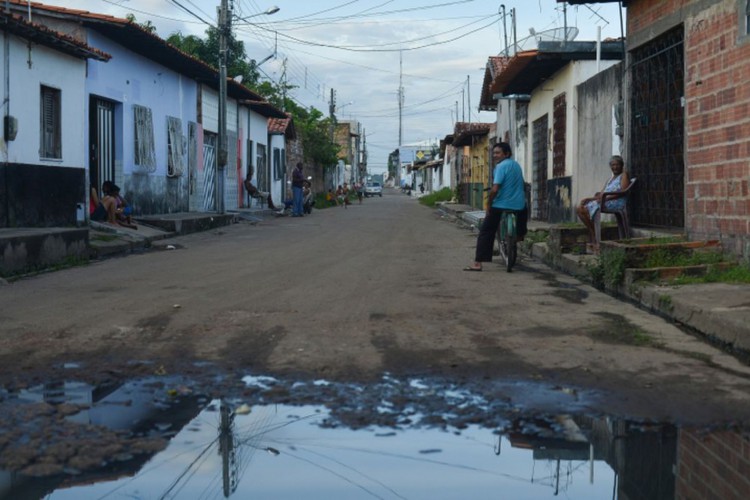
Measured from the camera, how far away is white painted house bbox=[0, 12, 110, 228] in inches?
539

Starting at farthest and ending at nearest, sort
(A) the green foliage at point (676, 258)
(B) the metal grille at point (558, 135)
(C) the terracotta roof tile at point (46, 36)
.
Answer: (B) the metal grille at point (558, 135), (C) the terracotta roof tile at point (46, 36), (A) the green foliage at point (676, 258)

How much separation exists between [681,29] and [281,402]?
8.71 m

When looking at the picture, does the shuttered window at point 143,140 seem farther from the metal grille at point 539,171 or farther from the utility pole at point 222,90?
the metal grille at point 539,171

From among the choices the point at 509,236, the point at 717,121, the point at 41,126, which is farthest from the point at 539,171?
the point at 717,121

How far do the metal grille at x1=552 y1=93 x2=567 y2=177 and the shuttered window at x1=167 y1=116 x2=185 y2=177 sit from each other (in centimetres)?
936

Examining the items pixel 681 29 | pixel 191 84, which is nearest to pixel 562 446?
pixel 681 29

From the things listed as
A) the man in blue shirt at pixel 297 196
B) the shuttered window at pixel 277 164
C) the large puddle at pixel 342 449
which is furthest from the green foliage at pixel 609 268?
the shuttered window at pixel 277 164

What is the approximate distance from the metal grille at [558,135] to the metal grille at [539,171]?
4.26 ft

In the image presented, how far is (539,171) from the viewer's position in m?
23.9

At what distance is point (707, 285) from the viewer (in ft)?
27.7

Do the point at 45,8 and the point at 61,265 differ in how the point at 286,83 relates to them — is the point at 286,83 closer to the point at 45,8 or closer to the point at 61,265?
the point at 45,8

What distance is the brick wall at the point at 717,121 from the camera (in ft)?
30.9

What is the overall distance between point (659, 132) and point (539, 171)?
37.3ft

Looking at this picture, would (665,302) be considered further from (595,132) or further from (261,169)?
(261,169)
